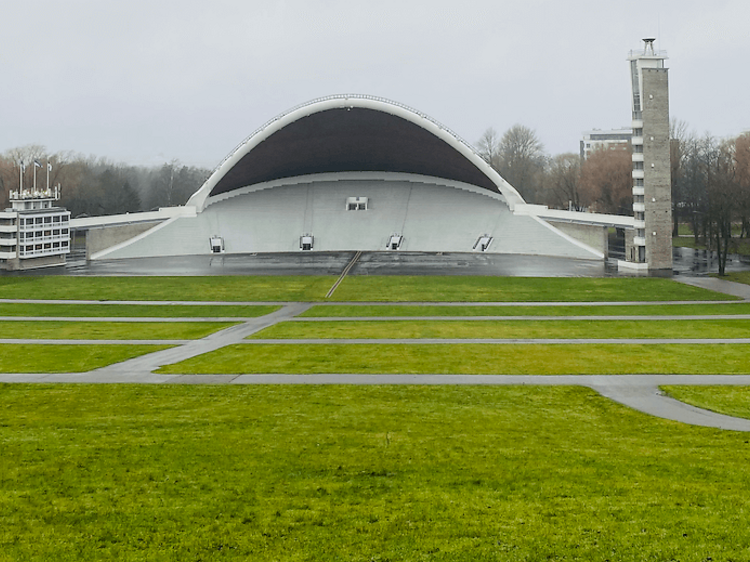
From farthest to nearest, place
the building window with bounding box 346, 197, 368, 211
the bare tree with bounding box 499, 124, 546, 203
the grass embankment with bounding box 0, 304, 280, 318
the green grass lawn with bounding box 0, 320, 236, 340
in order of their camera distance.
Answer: the bare tree with bounding box 499, 124, 546, 203, the building window with bounding box 346, 197, 368, 211, the grass embankment with bounding box 0, 304, 280, 318, the green grass lawn with bounding box 0, 320, 236, 340

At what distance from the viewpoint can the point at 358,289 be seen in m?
45.0

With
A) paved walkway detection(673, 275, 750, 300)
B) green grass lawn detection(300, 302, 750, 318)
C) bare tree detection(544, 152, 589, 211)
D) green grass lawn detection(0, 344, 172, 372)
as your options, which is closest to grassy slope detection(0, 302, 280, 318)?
green grass lawn detection(300, 302, 750, 318)

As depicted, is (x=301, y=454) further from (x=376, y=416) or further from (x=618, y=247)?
(x=618, y=247)

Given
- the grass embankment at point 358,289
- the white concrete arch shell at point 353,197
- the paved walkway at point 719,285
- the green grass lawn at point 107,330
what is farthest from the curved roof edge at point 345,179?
the green grass lawn at point 107,330

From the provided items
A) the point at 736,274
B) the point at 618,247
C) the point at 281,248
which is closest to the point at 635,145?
the point at 736,274

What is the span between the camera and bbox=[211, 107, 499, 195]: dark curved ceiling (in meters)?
66.8

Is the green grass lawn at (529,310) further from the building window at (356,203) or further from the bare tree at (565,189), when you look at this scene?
the bare tree at (565,189)

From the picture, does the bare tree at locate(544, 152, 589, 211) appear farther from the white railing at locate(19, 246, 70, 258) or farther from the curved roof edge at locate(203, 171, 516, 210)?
the white railing at locate(19, 246, 70, 258)

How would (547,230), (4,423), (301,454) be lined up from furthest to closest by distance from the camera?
(547,230)
(4,423)
(301,454)

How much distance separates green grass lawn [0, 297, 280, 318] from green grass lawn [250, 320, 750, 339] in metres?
5.10

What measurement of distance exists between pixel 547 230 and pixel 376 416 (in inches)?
2128

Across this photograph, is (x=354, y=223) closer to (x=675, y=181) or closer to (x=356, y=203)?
(x=356, y=203)

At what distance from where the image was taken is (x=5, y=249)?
5812 centimetres

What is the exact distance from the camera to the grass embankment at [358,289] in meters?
40.9
